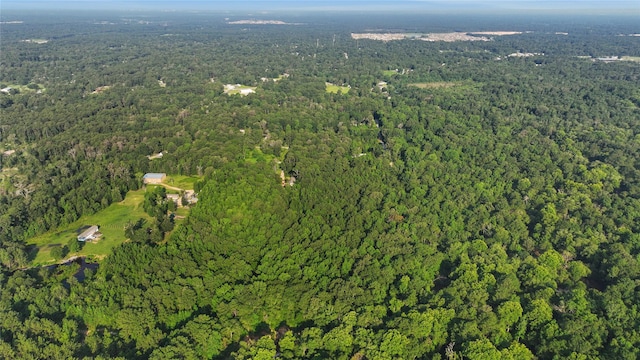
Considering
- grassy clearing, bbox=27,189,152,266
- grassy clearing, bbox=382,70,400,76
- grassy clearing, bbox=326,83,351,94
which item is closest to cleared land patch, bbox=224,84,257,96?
grassy clearing, bbox=326,83,351,94

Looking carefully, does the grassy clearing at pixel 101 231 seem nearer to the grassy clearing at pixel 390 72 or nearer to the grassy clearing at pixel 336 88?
the grassy clearing at pixel 336 88

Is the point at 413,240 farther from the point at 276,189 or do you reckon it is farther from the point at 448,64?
the point at 448,64

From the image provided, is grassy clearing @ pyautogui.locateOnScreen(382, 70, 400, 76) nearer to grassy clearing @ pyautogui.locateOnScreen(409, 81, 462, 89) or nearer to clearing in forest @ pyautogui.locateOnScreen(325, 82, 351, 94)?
grassy clearing @ pyautogui.locateOnScreen(409, 81, 462, 89)

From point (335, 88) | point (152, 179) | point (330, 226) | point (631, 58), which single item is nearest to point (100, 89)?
point (335, 88)

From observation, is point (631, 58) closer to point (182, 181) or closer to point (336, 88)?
point (336, 88)

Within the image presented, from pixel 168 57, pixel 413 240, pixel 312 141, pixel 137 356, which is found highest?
pixel 168 57

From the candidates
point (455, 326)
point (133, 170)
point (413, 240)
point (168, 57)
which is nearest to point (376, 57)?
point (168, 57)
